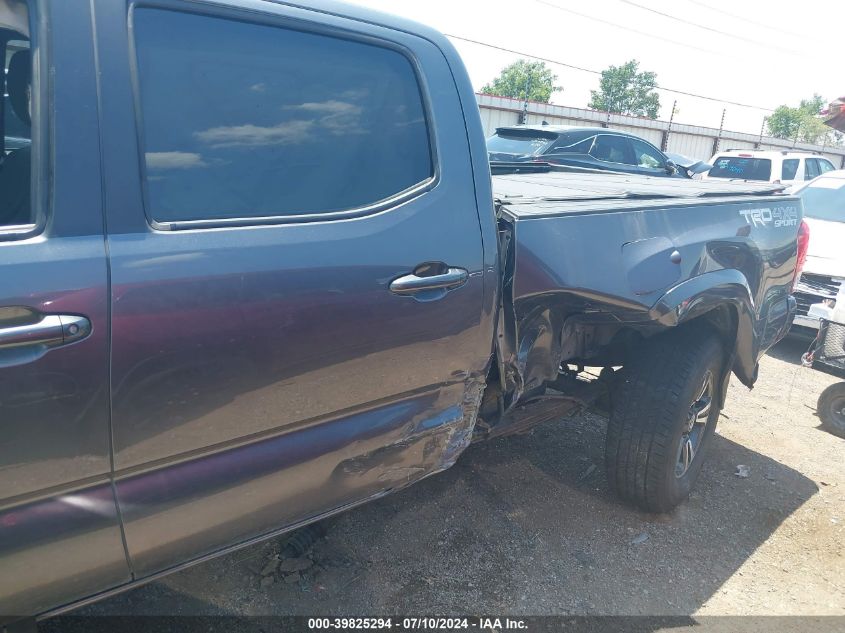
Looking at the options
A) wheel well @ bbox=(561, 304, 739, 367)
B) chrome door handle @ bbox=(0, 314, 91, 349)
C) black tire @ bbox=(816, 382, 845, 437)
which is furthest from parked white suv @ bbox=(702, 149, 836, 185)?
chrome door handle @ bbox=(0, 314, 91, 349)

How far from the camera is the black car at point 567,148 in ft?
25.3

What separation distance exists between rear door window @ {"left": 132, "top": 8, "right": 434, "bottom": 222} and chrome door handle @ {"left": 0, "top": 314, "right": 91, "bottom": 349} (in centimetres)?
32

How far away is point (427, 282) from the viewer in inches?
75.3

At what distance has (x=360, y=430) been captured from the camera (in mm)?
1941

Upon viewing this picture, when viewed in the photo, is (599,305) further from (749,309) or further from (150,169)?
(150,169)

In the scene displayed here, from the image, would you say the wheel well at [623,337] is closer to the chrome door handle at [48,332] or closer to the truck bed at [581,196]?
the truck bed at [581,196]

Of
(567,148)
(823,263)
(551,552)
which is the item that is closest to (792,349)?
(823,263)

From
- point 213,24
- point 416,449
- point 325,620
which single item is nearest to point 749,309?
point 416,449

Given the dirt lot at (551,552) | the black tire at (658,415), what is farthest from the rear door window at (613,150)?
the black tire at (658,415)

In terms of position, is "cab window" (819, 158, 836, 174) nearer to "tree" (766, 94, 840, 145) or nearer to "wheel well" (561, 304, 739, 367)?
"wheel well" (561, 304, 739, 367)

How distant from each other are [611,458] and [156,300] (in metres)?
2.33

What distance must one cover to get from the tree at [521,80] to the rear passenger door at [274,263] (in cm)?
5738

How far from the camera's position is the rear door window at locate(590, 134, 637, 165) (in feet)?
27.4

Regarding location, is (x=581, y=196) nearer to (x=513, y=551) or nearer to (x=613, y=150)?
(x=513, y=551)
